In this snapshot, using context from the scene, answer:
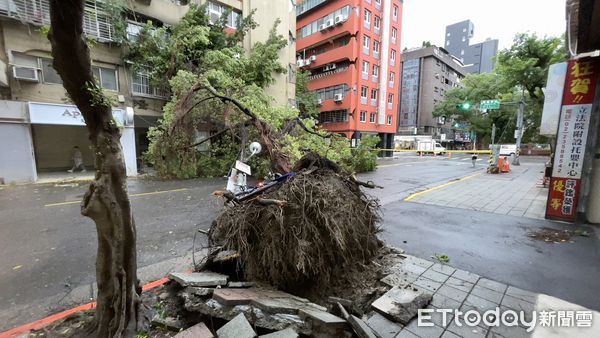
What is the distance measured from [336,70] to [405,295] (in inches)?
1169

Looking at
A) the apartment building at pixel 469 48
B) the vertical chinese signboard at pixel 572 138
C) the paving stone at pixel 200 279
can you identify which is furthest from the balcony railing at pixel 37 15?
the apartment building at pixel 469 48

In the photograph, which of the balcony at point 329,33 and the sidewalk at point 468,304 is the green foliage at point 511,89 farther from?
the sidewalk at point 468,304

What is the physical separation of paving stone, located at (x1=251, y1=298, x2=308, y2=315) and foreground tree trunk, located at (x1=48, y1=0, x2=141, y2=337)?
1.09 m

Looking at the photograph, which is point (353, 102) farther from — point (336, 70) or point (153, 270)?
point (153, 270)

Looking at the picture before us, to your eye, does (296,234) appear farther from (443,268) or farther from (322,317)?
(443,268)

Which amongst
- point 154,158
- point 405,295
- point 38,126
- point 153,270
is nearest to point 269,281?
point 405,295

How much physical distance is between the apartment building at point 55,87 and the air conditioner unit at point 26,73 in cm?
3

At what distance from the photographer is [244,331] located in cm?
214

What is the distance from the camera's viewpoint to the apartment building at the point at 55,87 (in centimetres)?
1022

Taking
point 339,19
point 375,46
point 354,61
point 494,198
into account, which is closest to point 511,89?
point 375,46

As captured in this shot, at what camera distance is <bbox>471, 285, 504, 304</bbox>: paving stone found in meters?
2.91

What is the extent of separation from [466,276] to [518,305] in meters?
0.65

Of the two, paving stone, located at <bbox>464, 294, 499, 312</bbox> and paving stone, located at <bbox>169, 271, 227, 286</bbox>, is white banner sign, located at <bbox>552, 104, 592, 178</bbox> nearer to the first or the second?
paving stone, located at <bbox>464, 294, 499, 312</bbox>

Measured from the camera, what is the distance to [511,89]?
2633cm
